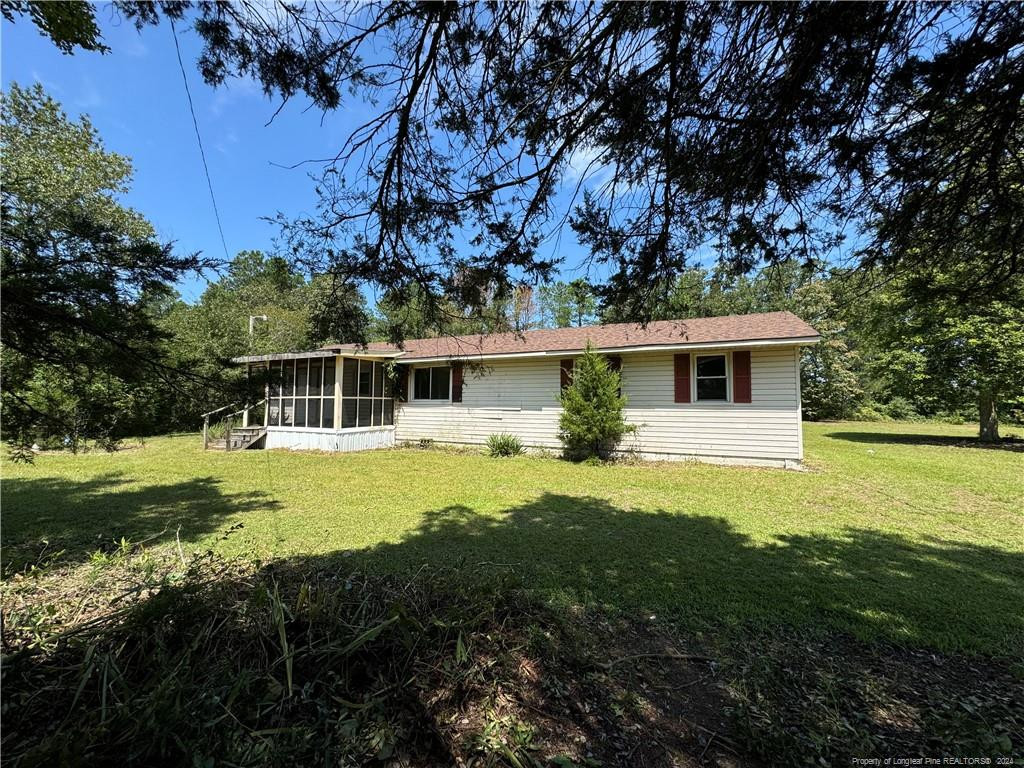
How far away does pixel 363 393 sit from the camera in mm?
13656

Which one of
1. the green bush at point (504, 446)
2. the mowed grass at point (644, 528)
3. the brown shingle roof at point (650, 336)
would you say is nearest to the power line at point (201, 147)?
the mowed grass at point (644, 528)

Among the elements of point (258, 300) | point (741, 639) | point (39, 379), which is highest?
point (258, 300)

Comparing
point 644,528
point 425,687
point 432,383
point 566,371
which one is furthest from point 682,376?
point 425,687

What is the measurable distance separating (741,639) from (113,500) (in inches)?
341

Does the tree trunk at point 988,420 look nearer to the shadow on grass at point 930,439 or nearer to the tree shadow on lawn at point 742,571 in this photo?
the shadow on grass at point 930,439

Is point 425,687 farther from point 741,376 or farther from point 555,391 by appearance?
point 555,391

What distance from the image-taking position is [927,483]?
303 inches

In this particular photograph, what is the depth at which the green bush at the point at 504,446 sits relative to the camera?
12.0 metres

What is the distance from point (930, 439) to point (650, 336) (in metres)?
11.2

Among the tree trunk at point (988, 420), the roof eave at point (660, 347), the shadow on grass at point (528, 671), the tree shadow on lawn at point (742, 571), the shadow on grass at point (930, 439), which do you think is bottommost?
the tree shadow on lawn at point (742, 571)

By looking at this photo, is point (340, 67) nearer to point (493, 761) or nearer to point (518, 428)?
point (493, 761)

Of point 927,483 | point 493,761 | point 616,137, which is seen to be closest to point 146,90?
point 616,137

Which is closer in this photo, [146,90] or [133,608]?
[133,608]

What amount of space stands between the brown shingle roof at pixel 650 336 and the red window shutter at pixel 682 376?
52 centimetres
